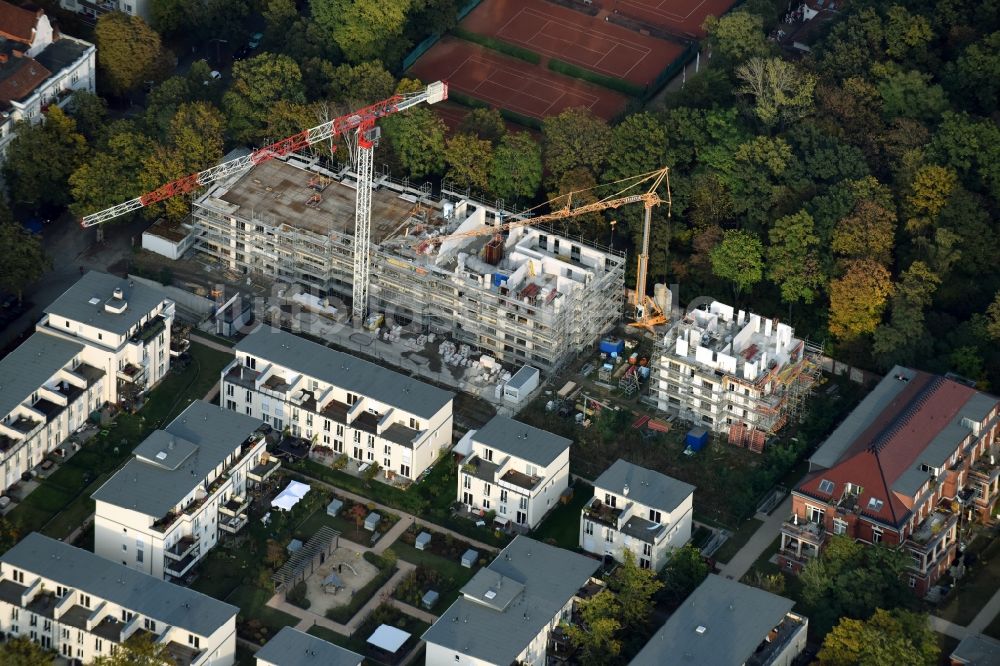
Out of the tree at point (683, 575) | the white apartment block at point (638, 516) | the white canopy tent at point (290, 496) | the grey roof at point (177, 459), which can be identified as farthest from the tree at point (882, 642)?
the grey roof at point (177, 459)

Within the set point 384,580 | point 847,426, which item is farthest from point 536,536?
point 847,426

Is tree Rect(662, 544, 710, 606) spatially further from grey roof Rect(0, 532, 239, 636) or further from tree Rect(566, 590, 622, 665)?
grey roof Rect(0, 532, 239, 636)

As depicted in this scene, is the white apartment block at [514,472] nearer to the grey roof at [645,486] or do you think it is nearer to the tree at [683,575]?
the grey roof at [645,486]

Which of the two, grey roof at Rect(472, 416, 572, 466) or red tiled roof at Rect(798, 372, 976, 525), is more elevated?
red tiled roof at Rect(798, 372, 976, 525)

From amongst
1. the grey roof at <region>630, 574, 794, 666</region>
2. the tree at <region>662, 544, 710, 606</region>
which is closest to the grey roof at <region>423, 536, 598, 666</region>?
the tree at <region>662, 544, 710, 606</region>

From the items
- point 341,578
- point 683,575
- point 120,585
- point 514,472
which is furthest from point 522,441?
point 120,585
